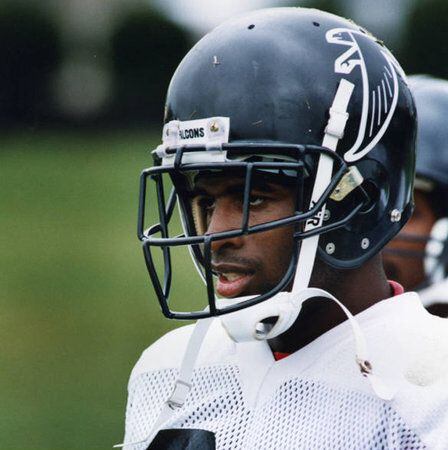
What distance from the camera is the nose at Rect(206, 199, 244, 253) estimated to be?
2.45m

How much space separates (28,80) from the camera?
23766 millimetres

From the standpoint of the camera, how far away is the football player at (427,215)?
382cm

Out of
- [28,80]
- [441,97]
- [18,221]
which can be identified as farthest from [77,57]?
[441,97]

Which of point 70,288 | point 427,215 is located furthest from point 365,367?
point 70,288

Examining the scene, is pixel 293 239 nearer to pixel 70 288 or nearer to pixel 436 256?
pixel 436 256

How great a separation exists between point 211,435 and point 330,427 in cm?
27

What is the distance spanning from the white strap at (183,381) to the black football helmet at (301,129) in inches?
4.1

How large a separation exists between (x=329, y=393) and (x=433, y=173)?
1.65 metres

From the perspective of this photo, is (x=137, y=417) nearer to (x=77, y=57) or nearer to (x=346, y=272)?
(x=346, y=272)

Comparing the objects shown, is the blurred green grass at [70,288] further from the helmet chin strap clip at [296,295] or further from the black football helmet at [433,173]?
the helmet chin strap clip at [296,295]

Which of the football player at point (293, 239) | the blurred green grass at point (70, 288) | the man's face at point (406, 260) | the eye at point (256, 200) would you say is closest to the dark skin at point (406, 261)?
the man's face at point (406, 260)

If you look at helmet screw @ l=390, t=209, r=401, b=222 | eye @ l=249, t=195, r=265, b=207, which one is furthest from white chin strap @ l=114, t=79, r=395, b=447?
helmet screw @ l=390, t=209, r=401, b=222

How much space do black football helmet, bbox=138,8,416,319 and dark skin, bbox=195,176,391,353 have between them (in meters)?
0.04

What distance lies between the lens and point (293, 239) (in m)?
2.42
